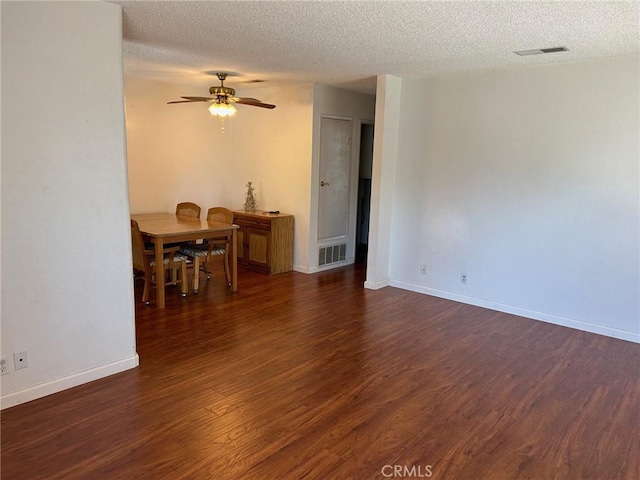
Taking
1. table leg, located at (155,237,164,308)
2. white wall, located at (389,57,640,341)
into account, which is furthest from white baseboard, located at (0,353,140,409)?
white wall, located at (389,57,640,341)

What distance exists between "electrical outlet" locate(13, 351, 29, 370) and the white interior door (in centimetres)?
402

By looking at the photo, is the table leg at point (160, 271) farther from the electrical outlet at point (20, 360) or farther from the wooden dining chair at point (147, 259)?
the electrical outlet at point (20, 360)

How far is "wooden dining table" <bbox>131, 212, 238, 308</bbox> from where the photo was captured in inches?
173

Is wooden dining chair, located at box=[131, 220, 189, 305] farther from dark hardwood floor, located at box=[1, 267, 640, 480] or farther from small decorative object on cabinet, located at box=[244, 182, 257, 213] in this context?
small decorative object on cabinet, located at box=[244, 182, 257, 213]

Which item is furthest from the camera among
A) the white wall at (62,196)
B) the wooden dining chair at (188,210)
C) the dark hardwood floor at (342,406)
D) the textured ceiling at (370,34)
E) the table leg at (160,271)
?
the wooden dining chair at (188,210)

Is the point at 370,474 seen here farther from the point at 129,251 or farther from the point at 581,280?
the point at 581,280

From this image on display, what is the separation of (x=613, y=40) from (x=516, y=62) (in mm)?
897

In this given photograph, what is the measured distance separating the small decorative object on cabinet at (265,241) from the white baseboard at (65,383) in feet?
9.27

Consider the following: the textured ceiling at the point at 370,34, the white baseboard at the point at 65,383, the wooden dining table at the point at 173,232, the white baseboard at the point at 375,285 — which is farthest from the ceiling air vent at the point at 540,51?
the white baseboard at the point at 65,383

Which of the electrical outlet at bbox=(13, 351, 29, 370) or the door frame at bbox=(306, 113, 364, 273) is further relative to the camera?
the door frame at bbox=(306, 113, 364, 273)

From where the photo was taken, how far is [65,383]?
2.86 m

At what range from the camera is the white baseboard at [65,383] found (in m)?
2.63

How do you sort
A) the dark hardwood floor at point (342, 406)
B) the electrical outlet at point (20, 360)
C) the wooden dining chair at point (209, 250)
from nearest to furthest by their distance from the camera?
the dark hardwood floor at point (342, 406), the electrical outlet at point (20, 360), the wooden dining chair at point (209, 250)

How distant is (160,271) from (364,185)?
409cm
